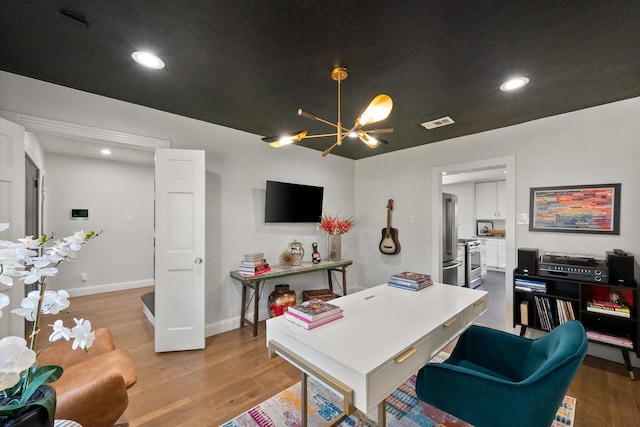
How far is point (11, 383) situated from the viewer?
61 cm

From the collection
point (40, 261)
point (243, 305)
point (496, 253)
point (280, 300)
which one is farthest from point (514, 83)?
point (496, 253)

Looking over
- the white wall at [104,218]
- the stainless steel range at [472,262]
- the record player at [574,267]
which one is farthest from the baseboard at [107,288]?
A: the record player at [574,267]

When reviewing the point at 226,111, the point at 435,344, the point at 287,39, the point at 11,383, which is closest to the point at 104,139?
the point at 226,111

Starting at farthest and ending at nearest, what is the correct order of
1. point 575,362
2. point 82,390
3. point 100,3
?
point 100,3 < point 82,390 < point 575,362

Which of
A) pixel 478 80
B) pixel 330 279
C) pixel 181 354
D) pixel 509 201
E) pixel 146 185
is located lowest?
pixel 181 354

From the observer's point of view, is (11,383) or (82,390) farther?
(82,390)

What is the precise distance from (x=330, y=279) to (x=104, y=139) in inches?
127

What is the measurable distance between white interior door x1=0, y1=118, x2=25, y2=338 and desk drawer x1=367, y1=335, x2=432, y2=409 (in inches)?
99.9

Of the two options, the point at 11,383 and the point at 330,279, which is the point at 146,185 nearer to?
the point at 330,279

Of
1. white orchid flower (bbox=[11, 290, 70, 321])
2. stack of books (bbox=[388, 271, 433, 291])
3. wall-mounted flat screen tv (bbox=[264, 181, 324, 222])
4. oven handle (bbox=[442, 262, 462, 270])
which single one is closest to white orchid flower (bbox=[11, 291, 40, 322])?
white orchid flower (bbox=[11, 290, 70, 321])

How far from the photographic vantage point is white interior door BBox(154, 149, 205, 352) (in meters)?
2.70

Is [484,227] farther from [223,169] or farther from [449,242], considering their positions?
[223,169]

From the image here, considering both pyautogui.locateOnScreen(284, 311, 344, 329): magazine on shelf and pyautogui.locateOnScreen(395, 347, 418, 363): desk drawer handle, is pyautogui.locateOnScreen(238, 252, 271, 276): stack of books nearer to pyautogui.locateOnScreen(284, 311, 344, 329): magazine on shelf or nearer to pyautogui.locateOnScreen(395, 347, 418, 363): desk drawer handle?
pyautogui.locateOnScreen(284, 311, 344, 329): magazine on shelf

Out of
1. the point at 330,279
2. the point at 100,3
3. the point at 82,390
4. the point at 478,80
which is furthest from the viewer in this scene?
the point at 330,279
